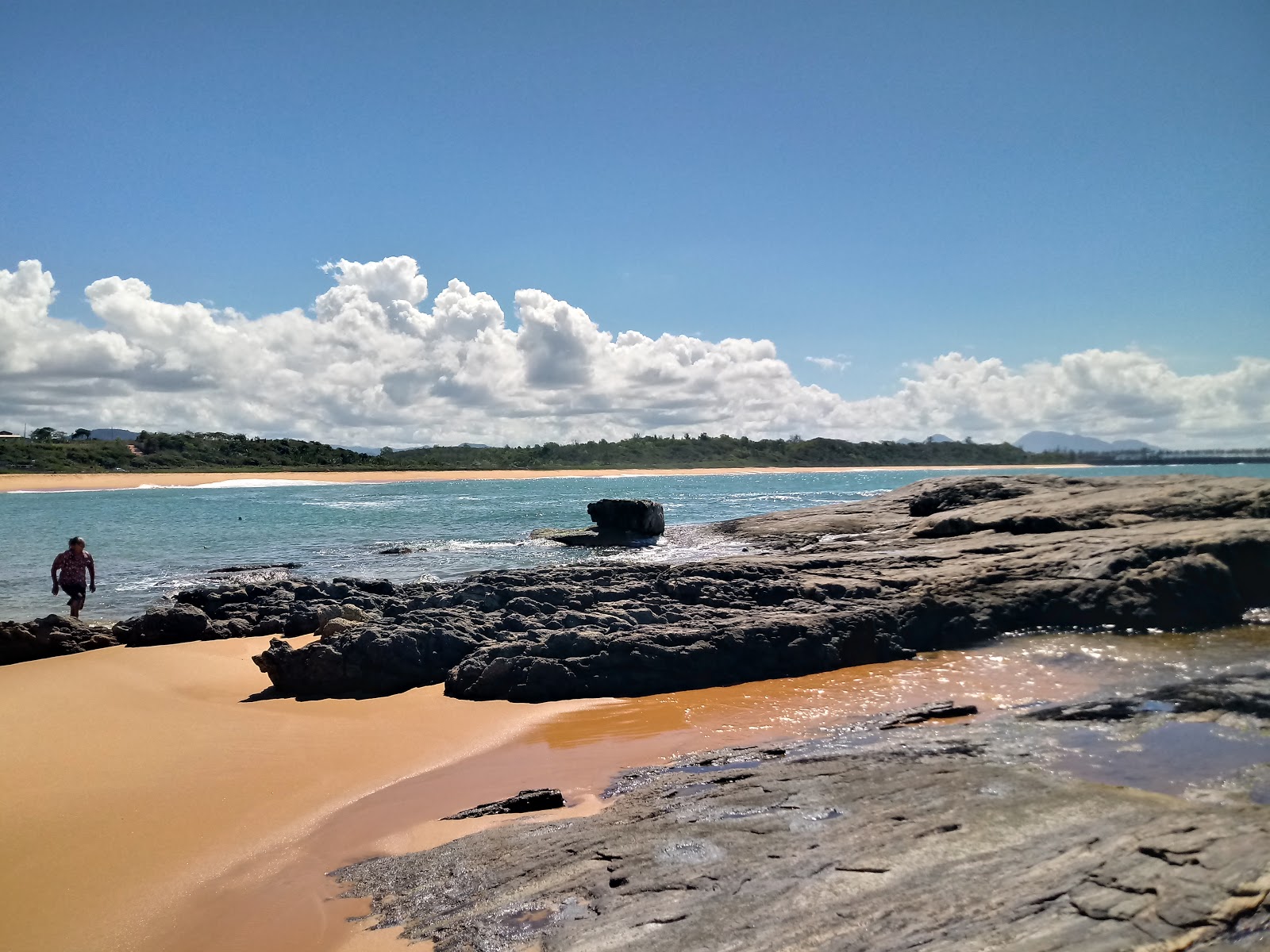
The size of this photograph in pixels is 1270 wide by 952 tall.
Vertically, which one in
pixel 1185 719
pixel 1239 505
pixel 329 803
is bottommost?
pixel 329 803

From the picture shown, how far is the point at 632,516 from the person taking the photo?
28516mm

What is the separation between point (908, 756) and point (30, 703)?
31.5 ft

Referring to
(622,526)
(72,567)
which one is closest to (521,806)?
(72,567)

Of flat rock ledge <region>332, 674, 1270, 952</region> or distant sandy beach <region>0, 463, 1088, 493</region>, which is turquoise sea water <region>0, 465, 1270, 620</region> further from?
flat rock ledge <region>332, 674, 1270, 952</region>

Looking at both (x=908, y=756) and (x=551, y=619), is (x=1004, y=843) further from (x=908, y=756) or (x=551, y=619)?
(x=551, y=619)

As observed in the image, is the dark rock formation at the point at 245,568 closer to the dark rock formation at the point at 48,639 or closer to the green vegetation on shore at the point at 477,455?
the dark rock formation at the point at 48,639

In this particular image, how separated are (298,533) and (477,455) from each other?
325 ft

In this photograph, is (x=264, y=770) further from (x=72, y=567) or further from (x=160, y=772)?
(x=72, y=567)

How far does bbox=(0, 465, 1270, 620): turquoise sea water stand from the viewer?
2158 cm

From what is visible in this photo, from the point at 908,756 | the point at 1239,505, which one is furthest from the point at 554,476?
the point at 908,756

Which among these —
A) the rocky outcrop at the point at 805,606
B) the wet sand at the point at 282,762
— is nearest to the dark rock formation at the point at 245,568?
the wet sand at the point at 282,762

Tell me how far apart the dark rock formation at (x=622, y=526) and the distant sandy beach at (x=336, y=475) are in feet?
205

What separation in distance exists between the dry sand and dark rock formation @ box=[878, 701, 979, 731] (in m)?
0.52

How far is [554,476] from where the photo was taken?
10894 cm
